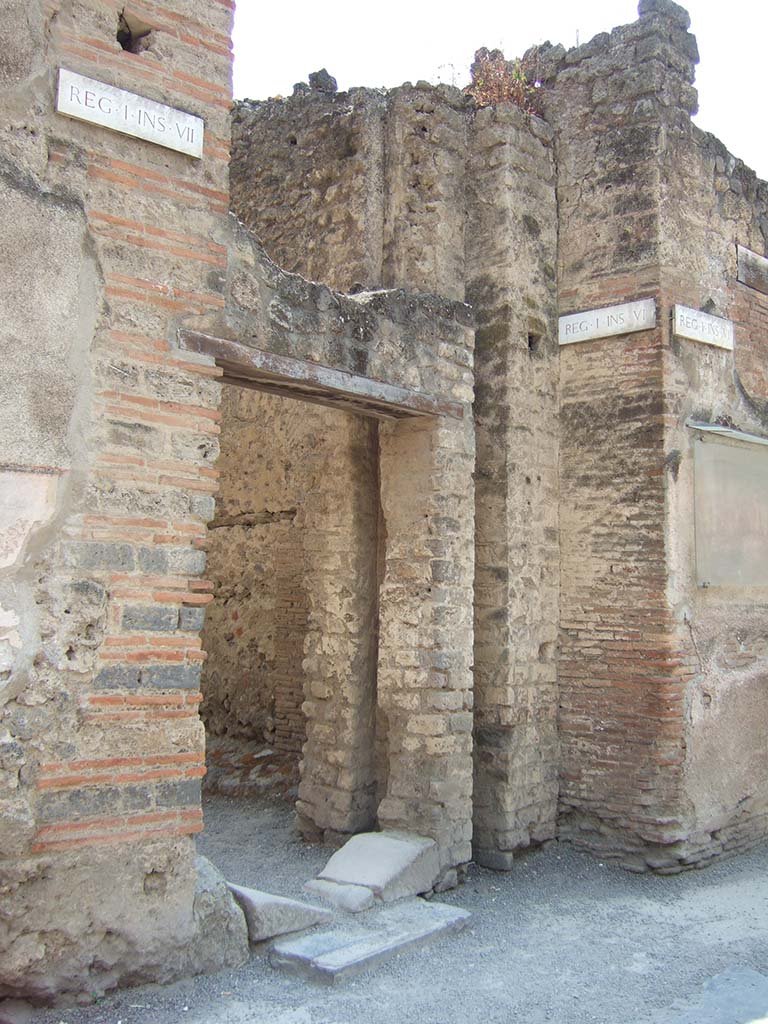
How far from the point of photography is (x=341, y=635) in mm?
6152

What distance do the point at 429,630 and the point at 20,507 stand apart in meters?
2.61

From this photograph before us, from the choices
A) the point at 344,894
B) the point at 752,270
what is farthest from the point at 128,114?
the point at 752,270

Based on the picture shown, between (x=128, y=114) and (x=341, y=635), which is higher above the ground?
(x=128, y=114)

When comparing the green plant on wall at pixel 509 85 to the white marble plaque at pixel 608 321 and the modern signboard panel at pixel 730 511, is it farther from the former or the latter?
the modern signboard panel at pixel 730 511

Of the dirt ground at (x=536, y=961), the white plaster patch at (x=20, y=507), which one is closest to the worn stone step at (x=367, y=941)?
the dirt ground at (x=536, y=961)

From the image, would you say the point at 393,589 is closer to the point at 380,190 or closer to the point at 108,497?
the point at 108,497

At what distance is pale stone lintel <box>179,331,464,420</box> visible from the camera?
446 cm

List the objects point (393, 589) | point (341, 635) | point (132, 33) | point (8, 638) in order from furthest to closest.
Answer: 1. point (341, 635)
2. point (393, 589)
3. point (132, 33)
4. point (8, 638)

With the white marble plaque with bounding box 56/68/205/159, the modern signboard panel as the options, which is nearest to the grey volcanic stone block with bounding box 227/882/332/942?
the white marble plaque with bounding box 56/68/205/159

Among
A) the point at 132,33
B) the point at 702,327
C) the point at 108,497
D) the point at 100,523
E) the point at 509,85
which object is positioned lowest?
the point at 100,523

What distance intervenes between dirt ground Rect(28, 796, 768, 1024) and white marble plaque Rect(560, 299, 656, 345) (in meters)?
3.42

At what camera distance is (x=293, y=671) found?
7.54m

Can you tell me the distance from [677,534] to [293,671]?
9.89 feet

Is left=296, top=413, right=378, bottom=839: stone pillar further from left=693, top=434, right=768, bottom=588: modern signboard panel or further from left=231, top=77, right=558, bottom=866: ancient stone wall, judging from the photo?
left=693, top=434, right=768, bottom=588: modern signboard panel
